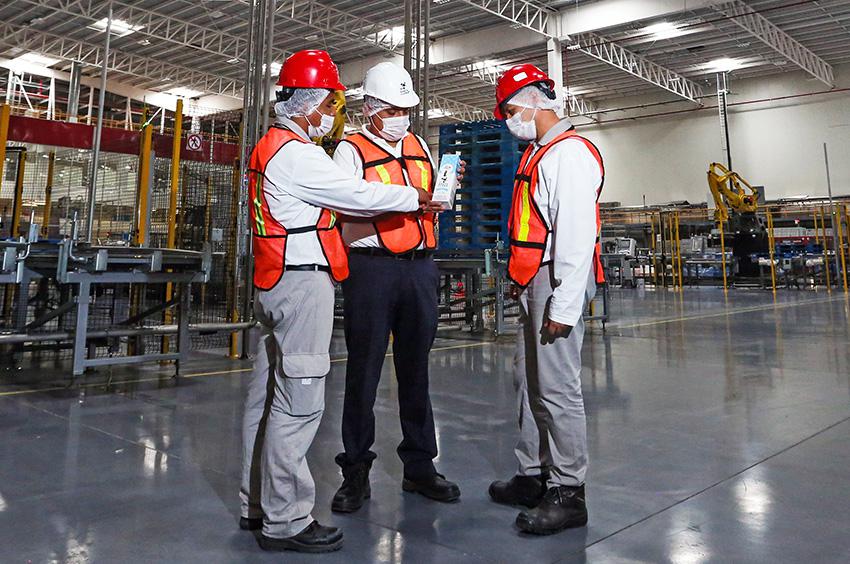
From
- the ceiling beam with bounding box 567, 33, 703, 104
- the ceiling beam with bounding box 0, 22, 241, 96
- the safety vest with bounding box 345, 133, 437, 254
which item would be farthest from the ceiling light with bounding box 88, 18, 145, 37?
the safety vest with bounding box 345, 133, 437, 254

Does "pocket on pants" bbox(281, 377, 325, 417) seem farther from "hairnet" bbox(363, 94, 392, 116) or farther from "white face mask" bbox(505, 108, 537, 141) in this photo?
"white face mask" bbox(505, 108, 537, 141)

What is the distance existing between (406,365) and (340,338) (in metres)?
6.00

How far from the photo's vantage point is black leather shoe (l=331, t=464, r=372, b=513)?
2.30m

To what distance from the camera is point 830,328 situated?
27.7 ft

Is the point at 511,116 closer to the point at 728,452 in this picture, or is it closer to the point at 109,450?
the point at 728,452

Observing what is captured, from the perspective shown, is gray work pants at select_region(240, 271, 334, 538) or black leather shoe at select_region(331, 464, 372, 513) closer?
gray work pants at select_region(240, 271, 334, 538)

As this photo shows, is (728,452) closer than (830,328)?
Yes

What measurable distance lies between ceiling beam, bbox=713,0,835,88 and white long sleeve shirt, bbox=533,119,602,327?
16.1 meters

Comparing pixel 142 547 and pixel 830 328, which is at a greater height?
pixel 830 328

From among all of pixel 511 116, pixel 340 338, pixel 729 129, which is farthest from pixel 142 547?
pixel 729 129

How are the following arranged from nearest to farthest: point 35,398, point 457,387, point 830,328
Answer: point 35,398 → point 457,387 → point 830,328

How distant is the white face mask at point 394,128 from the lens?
2.50 m

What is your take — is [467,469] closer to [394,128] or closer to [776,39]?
[394,128]

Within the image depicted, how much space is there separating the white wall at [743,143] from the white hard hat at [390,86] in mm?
23478
